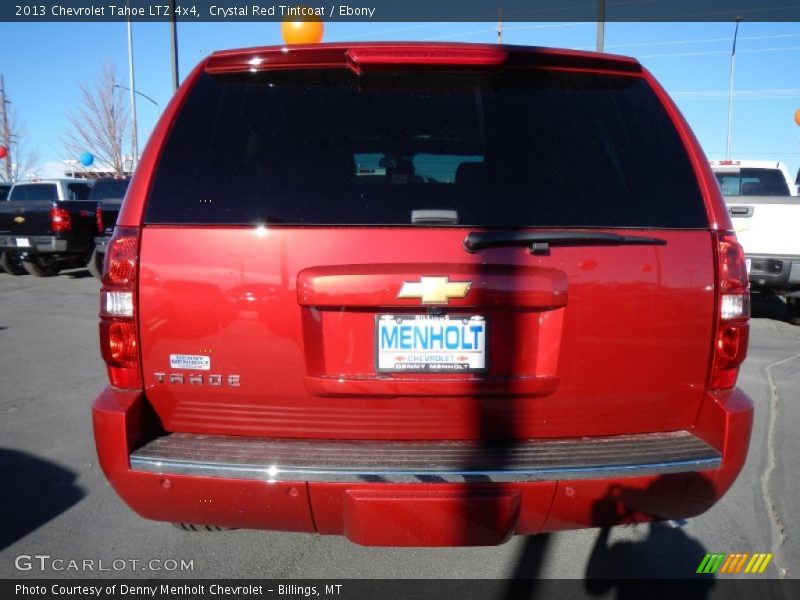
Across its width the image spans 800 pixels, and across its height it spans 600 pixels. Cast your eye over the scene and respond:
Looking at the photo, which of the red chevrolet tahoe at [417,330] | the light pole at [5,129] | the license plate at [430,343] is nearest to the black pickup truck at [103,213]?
the red chevrolet tahoe at [417,330]

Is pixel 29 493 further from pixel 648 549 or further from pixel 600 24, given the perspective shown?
pixel 600 24

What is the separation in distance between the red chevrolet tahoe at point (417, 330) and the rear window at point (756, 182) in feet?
30.8

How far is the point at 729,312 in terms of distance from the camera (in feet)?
7.45

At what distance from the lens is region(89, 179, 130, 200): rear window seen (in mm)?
14609

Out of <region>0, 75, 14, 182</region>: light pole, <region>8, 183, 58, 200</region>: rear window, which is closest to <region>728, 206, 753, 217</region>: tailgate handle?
<region>8, 183, 58, 200</region>: rear window

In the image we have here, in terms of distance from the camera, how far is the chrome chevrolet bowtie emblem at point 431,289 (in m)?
2.12

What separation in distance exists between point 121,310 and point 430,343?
3.52ft

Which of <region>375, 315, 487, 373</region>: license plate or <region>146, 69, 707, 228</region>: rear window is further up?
<region>146, 69, 707, 228</region>: rear window

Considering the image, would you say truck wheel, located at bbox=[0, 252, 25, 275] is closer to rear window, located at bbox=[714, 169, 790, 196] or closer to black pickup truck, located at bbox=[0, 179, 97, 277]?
black pickup truck, located at bbox=[0, 179, 97, 277]

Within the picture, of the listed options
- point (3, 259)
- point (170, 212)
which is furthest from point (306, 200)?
point (3, 259)

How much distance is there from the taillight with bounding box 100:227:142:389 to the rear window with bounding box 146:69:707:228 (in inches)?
5.7

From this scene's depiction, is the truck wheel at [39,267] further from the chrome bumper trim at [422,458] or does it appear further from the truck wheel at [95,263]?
the chrome bumper trim at [422,458]

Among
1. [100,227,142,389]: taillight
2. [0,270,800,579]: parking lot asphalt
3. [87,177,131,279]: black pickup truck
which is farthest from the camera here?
[87,177,131,279]: black pickup truck

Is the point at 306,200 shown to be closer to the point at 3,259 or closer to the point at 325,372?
the point at 325,372
